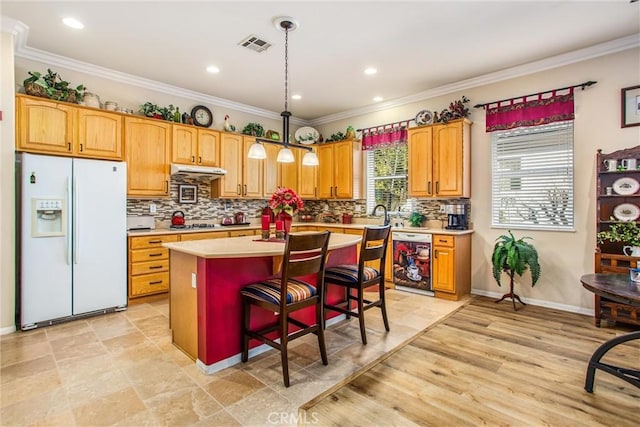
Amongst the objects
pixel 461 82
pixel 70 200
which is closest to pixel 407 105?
pixel 461 82

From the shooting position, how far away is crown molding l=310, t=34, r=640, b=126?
3.39m

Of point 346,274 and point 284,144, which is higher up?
point 284,144

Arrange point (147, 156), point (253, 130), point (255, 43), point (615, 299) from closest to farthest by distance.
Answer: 1. point (615, 299)
2. point (255, 43)
3. point (147, 156)
4. point (253, 130)

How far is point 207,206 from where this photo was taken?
5.14 m

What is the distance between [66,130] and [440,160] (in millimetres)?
4506

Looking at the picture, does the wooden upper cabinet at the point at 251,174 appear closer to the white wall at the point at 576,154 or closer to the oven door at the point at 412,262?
the white wall at the point at 576,154

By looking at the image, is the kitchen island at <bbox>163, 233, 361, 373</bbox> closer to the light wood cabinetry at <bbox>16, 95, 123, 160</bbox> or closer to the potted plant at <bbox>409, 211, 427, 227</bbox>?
the light wood cabinetry at <bbox>16, 95, 123, 160</bbox>

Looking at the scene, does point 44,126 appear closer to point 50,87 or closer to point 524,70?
point 50,87

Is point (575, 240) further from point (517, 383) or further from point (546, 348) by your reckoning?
point (517, 383)

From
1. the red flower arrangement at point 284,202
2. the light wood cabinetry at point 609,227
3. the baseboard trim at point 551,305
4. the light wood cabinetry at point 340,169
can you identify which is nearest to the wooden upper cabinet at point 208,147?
the light wood cabinetry at point 340,169


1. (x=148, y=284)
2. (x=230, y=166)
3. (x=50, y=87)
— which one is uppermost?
(x=50, y=87)

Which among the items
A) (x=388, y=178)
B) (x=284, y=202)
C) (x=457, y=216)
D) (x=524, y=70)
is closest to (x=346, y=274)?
(x=284, y=202)

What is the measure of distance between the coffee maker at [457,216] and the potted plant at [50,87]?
15.5 ft

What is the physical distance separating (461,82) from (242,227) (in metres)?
3.73
